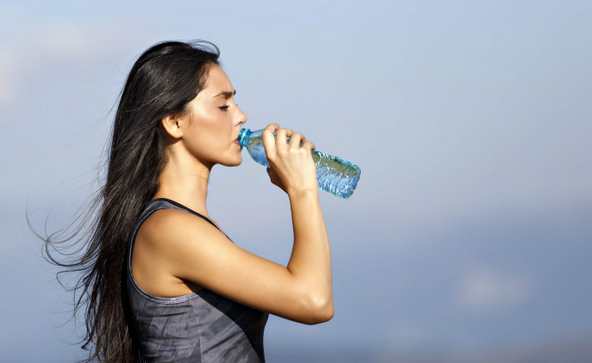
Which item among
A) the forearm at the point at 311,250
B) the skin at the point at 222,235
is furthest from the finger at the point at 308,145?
the forearm at the point at 311,250

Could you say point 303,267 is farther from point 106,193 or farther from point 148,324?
point 106,193

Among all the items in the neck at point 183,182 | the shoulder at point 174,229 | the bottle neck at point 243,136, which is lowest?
the shoulder at point 174,229

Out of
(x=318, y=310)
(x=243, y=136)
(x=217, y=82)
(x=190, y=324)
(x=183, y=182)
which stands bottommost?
(x=190, y=324)

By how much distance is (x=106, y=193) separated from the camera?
2924mm

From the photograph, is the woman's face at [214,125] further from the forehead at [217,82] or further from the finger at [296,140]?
the finger at [296,140]

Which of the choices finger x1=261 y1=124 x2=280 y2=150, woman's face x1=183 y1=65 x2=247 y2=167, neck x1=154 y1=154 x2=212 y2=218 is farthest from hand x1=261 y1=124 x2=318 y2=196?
neck x1=154 y1=154 x2=212 y2=218

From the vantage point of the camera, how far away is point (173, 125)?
2.80 metres

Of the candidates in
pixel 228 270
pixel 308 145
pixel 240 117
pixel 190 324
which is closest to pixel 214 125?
pixel 240 117

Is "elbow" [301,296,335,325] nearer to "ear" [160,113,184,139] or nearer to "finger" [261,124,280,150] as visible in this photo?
"finger" [261,124,280,150]

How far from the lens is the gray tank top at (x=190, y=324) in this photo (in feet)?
8.54

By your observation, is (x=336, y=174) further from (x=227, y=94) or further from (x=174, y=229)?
(x=174, y=229)

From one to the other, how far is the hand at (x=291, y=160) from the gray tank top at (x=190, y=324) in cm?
36

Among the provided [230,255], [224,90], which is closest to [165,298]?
[230,255]

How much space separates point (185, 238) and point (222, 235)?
0.12 m
